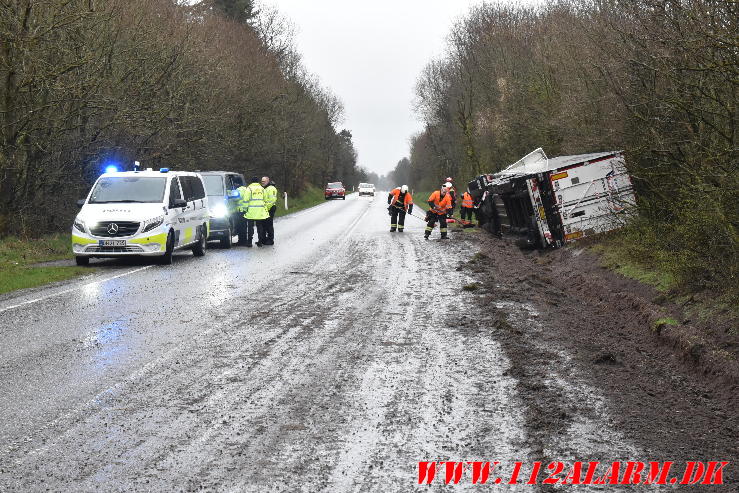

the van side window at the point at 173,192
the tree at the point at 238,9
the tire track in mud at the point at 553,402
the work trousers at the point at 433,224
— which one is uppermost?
the tree at the point at 238,9

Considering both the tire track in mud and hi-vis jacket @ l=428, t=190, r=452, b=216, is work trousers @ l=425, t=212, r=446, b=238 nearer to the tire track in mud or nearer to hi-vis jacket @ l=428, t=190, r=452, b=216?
hi-vis jacket @ l=428, t=190, r=452, b=216

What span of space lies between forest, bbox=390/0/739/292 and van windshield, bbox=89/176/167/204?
9.22m

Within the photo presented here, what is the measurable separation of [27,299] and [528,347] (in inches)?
286

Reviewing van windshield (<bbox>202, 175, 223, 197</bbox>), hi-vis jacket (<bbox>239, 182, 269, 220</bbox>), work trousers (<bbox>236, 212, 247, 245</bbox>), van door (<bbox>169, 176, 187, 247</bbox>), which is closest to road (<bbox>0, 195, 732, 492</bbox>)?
van door (<bbox>169, 176, 187, 247</bbox>)

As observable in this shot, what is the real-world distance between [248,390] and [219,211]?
1557cm

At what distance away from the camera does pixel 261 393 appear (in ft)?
20.3

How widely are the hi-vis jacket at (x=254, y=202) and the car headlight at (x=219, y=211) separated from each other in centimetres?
66

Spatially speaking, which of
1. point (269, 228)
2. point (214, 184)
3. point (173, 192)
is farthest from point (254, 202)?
point (173, 192)

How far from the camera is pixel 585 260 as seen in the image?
15.6 m

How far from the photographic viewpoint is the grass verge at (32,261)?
13.6 m

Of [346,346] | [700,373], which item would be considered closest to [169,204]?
[346,346]

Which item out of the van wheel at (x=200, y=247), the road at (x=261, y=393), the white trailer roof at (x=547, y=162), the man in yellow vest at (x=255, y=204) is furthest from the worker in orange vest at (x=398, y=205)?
the road at (x=261, y=393)

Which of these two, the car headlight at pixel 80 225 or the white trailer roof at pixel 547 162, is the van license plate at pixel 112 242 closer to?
the car headlight at pixel 80 225

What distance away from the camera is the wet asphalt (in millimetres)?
4582
